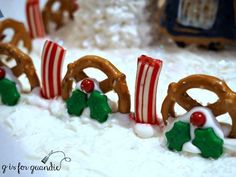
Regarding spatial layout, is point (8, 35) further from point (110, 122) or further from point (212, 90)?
point (212, 90)

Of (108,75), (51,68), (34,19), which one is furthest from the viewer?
(34,19)

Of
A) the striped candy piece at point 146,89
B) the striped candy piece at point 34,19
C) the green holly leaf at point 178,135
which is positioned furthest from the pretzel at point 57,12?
the green holly leaf at point 178,135

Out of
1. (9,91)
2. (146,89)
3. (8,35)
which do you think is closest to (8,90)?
(9,91)

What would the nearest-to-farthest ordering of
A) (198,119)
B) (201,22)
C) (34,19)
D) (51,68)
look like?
(198,119), (51,68), (201,22), (34,19)

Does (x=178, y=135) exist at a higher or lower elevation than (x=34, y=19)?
lower

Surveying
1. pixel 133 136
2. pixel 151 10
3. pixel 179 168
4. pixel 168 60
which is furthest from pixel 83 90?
pixel 151 10
